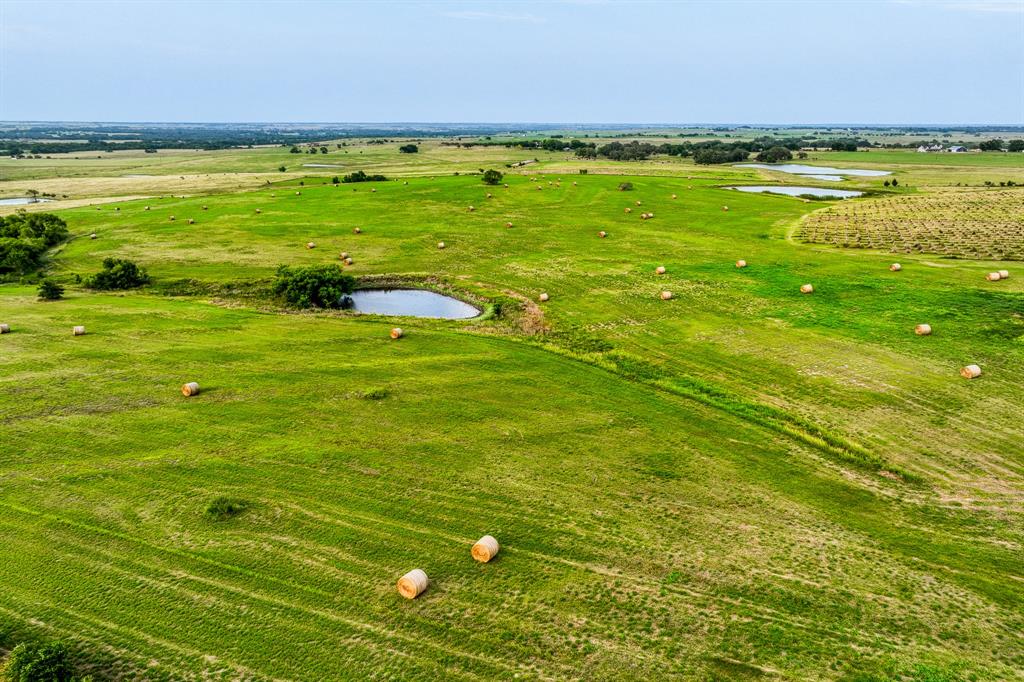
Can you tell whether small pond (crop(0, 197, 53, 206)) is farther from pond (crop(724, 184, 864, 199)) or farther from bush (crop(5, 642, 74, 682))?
pond (crop(724, 184, 864, 199))

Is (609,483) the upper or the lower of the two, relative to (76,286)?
lower

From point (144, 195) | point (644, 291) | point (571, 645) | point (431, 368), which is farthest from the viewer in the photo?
point (144, 195)

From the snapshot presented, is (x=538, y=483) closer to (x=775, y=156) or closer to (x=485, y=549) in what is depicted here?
(x=485, y=549)

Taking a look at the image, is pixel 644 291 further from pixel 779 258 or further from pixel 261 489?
pixel 261 489

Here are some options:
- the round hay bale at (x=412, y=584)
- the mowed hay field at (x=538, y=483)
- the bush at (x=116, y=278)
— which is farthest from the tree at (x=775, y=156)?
the round hay bale at (x=412, y=584)

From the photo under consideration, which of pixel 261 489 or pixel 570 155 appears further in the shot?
pixel 570 155

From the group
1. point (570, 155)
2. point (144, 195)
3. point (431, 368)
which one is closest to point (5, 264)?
point (431, 368)

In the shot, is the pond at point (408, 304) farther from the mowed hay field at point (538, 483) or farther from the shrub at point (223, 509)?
the shrub at point (223, 509)
